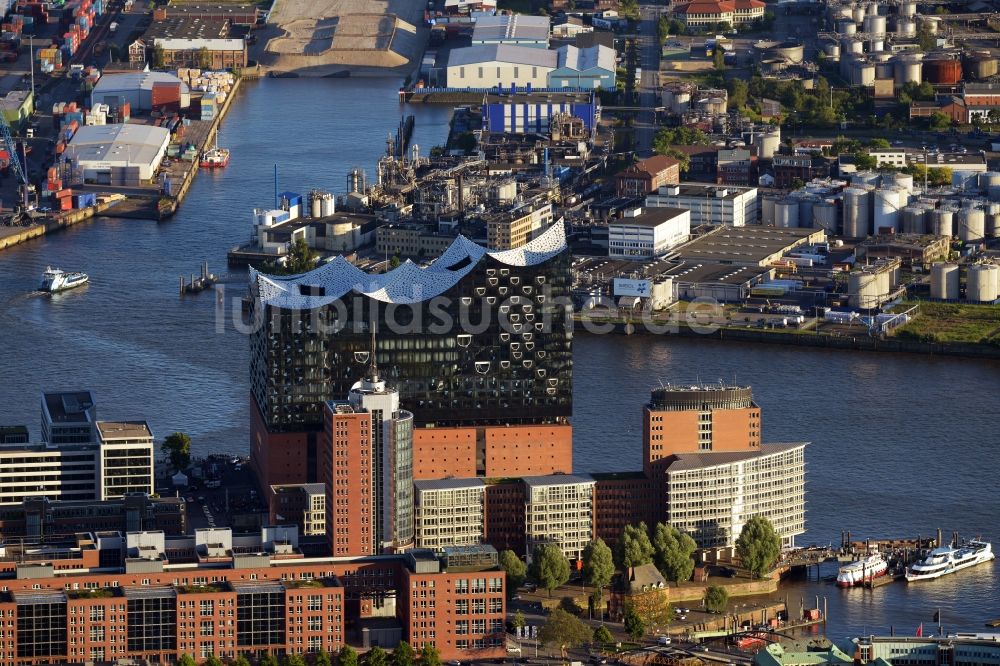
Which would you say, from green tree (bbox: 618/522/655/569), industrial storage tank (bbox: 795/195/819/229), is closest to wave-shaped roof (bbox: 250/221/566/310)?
green tree (bbox: 618/522/655/569)

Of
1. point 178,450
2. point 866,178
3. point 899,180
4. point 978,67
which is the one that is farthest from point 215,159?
point 178,450

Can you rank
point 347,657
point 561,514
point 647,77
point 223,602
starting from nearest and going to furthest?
point 347,657
point 223,602
point 561,514
point 647,77

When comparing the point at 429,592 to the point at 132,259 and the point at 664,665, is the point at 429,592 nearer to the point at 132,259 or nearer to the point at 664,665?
the point at 664,665

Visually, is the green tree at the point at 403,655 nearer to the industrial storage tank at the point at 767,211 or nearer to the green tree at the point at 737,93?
the industrial storage tank at the point at 767,211

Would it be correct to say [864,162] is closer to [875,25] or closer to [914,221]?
[914,221]

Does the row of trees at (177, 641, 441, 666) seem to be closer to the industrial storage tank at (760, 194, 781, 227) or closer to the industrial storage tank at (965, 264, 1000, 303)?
the industrial storage tank at (965, 264, 1000, 303)

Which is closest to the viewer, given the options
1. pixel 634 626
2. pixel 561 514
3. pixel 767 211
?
pixel 634 626

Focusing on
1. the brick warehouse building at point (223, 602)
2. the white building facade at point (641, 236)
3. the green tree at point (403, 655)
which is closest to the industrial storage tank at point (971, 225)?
the white building facade at point (641, 236)

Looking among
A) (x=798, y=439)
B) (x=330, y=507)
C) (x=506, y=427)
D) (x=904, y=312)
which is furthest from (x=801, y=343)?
(x=330, y=507)
